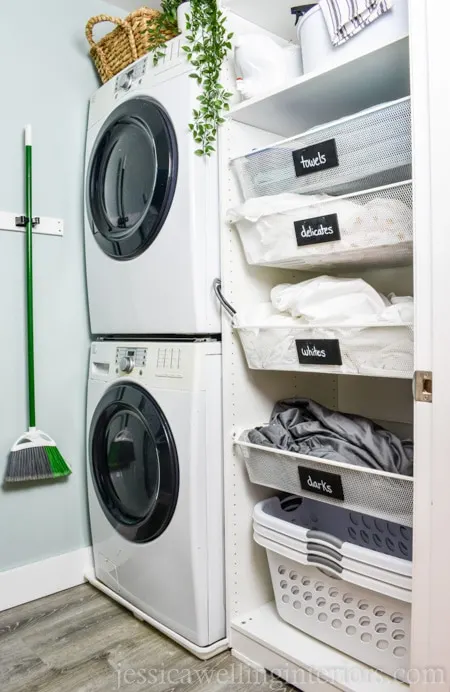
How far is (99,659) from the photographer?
164cm

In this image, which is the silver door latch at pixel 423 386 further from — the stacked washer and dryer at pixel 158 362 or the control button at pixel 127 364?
the control button at pixel 127 364

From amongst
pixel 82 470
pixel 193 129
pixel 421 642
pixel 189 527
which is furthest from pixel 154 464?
pixel 193 129

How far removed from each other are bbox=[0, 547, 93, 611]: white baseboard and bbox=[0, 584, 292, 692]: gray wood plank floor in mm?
50

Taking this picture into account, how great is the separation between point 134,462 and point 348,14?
148cm

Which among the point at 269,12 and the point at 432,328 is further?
the point at 269,12

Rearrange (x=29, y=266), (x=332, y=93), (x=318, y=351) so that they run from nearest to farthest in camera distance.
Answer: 1. (x=318, y=351)
2. (x=332, y=93)
3. (x=29, y=266)

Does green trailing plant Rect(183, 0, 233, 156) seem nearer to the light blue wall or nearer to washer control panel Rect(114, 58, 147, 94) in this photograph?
washer control panel Rect(114, 58, 147, 94)

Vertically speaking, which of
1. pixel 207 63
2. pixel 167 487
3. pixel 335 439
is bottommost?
pixel 167 487

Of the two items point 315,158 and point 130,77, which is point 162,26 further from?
point 315,158

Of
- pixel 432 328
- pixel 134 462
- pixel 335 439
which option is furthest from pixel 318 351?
pixel 134 462

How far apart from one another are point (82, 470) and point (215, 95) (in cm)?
151

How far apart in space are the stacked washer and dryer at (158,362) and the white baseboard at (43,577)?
167 millimetres

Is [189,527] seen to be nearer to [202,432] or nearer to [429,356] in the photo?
[202,432]

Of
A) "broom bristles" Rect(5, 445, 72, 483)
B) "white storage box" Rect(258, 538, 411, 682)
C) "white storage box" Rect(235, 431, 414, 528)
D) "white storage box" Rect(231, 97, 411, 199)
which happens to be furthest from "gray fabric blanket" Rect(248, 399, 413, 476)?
"broom bristles" Rect(5, 445, 72, 483)
